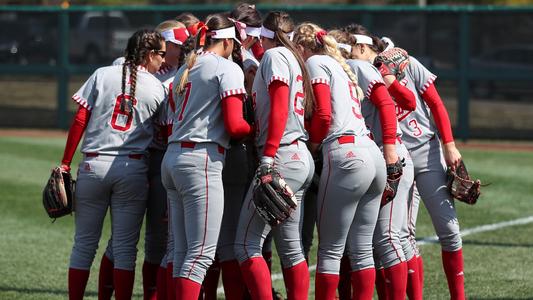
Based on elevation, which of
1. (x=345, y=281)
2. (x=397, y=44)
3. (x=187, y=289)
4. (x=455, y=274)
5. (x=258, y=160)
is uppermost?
(x=258, y=160)

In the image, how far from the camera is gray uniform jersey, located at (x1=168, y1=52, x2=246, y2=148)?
524cm

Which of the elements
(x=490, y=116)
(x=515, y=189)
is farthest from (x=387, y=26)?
(x=515, y=189)

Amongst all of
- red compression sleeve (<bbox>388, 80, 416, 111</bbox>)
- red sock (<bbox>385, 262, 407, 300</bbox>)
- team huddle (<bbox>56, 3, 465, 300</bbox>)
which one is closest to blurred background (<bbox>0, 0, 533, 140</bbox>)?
team huddle (<bbox>56, 3, 465, 300</bbox>)

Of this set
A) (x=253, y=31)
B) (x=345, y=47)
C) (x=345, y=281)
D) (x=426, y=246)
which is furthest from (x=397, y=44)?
(x=253, y=31)

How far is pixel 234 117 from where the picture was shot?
5.18m

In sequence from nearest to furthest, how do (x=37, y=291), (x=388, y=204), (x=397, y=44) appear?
(x=388, y=204) → (x=37, y=291) → (x=397, y=44)

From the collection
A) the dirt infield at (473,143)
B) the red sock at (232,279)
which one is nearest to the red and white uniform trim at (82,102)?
the red sock at (232,279)

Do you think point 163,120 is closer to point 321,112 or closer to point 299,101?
point 299,101

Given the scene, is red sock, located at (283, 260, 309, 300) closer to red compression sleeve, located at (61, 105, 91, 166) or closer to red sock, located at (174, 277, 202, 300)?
red sock, located at (174, 277, 202, 300)

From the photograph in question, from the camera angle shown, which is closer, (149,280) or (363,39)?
(363,39)

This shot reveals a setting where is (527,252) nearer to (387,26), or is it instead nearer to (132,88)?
(132,88)

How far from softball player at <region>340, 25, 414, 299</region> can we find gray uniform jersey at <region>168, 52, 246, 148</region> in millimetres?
824

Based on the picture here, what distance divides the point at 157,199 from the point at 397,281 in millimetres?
1514

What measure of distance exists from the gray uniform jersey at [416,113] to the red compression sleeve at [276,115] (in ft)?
3.95
